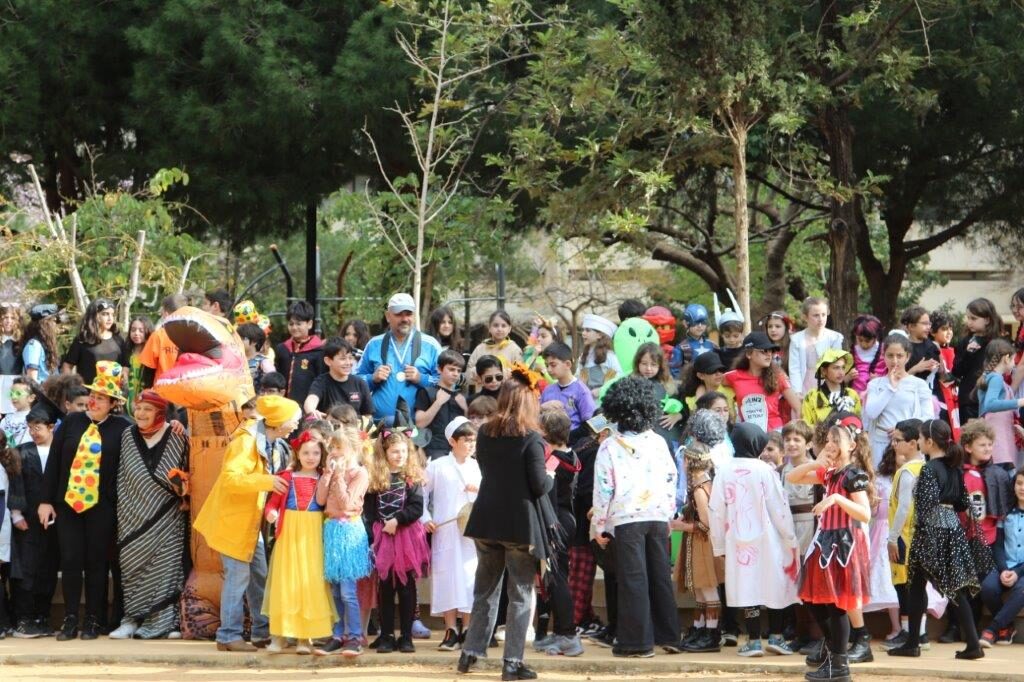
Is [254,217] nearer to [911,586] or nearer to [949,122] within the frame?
[949,122]

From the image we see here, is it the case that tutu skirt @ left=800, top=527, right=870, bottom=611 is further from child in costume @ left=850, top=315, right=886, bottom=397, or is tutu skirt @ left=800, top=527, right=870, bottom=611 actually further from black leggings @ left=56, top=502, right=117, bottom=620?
black leggings @ left=56, top=502, right=117, bottom=620

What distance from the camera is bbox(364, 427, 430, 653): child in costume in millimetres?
9797

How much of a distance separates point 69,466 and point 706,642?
4.49m

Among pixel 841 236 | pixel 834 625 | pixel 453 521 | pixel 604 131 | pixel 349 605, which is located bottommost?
pixel 834 625

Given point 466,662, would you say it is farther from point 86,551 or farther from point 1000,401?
point 1000,401

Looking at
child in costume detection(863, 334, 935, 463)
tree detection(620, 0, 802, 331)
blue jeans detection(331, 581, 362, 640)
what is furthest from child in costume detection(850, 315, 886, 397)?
blue jeans detection(331, 581, 362, 640)

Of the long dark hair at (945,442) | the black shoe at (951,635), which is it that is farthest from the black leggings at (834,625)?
the black shoe at (951,635)

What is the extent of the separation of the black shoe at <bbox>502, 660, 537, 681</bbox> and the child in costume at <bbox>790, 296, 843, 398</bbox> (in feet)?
12.2

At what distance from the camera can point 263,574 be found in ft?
33.3

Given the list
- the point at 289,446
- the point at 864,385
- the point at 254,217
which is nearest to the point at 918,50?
the point at 864,385

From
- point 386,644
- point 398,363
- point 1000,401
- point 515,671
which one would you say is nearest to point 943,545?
point 1000,401

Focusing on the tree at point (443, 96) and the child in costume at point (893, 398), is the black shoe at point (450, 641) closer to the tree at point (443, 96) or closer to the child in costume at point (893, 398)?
the child in costume at point (893, 398)

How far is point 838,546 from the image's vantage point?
8.91 metres

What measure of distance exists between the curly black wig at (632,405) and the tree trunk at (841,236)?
5488mm
